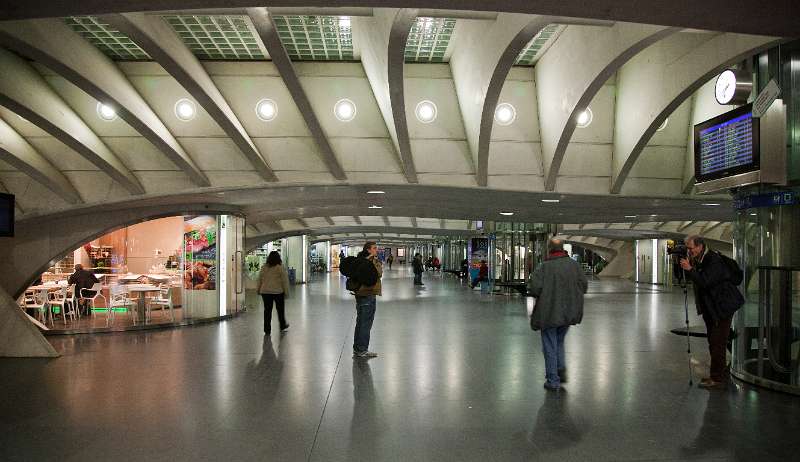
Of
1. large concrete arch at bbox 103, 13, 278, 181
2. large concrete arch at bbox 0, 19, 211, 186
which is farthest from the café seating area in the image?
large concrete arch at bbox 103, 13, 278, 181

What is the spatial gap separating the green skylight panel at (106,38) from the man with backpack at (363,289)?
6527mm

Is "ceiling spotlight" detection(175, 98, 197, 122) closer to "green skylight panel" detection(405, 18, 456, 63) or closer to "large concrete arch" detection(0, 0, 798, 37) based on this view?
"green skylight panel" detection(405, 18, 456, 63)

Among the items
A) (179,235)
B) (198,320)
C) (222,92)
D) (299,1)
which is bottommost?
(198,320)

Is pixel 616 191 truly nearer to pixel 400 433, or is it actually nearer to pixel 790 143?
pixel 790 143

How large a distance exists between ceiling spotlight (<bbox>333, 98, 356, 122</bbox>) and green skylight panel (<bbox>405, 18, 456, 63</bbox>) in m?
1.83

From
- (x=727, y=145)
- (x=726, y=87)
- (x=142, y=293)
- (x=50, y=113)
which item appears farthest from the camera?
(x=142, y=293)

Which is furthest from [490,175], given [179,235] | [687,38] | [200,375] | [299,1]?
[179,235]

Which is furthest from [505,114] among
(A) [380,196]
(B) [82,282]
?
(B) [82,282]

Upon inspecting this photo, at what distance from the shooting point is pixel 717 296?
768 centimetres

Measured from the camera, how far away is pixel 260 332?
13.6 meters

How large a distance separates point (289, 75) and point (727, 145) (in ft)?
23.6

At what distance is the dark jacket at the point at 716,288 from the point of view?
7.64m

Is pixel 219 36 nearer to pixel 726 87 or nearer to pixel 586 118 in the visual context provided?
pixel 586 118

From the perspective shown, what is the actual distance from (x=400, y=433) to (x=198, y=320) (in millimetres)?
11277
